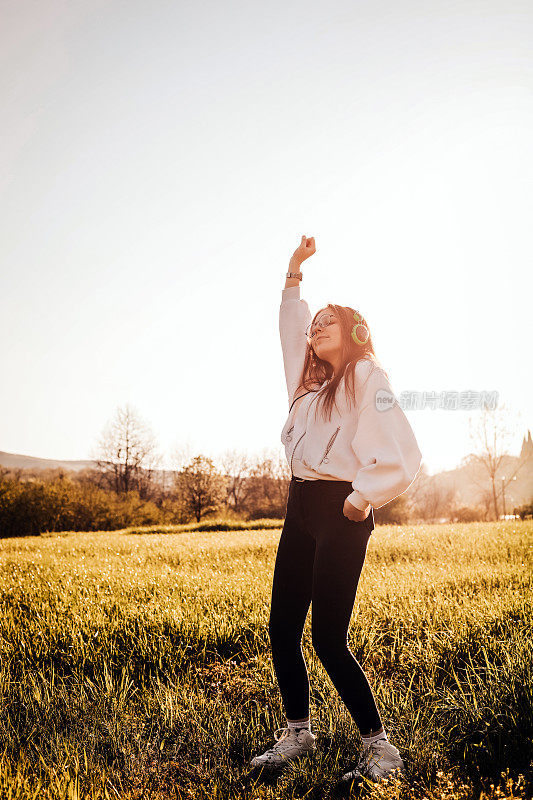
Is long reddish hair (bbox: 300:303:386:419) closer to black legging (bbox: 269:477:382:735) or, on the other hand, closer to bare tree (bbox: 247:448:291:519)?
black legging (bbox: 269:477:382:735)

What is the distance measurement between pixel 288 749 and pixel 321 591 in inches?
36.1

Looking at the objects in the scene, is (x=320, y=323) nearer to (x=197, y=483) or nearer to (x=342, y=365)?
(x=342, y=365)

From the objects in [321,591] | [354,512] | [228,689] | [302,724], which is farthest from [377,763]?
[228,689]

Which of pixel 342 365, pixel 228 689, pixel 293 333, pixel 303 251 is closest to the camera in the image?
pixel 342 365

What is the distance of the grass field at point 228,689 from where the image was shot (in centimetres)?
257

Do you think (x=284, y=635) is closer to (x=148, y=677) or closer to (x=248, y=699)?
(x=248, y=699)

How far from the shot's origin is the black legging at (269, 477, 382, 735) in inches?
97.3

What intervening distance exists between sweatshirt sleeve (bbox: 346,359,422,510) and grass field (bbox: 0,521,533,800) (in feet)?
4.05

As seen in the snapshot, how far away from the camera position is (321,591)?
2.48m

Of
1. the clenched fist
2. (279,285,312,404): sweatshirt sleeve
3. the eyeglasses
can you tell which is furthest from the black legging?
the clenched fist

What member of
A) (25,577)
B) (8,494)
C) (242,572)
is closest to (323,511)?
(242,572)

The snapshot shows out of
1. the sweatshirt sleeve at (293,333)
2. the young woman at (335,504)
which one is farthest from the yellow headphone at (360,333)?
the sweatshirt sleeve at (293,333)

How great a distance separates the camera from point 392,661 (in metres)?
3.99

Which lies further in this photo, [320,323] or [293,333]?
[293,333]
